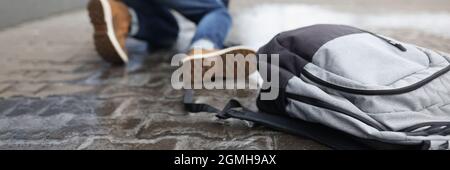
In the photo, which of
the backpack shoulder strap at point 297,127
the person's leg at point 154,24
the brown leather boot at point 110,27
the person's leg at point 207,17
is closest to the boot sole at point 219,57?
the person's leg at point 207,17

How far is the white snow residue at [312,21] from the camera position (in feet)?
7.38

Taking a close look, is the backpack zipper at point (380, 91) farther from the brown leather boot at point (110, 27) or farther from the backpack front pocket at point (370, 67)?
the brown leather boot at point (110, 27)

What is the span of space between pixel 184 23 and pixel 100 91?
1.71 m

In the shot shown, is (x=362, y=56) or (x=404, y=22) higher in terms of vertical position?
(x=362, y=56)

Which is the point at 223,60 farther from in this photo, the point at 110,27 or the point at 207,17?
the point at 110,27

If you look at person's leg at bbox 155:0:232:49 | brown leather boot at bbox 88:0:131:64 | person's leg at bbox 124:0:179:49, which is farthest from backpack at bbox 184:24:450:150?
person's leg at bbox 124:0:179:49

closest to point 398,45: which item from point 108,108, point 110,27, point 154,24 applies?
point 108,108

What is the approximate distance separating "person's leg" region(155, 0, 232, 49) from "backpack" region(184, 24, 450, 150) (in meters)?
0.64

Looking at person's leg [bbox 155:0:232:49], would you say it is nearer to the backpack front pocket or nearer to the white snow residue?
the white snow residue

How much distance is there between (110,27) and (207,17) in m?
0.42

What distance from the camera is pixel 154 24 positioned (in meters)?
2.15
